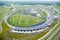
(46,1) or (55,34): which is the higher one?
(46,1)

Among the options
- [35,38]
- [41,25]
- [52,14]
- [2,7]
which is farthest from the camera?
[2,7]

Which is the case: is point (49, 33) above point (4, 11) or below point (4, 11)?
below

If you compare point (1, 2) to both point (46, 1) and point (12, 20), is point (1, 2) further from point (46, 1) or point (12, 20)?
point (46, 1)

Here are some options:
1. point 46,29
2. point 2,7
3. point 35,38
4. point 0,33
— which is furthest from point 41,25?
point 2,7

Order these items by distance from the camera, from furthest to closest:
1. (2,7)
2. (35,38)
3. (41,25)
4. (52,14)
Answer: (2,7) < (52,14) < (41,25) < (35,38)

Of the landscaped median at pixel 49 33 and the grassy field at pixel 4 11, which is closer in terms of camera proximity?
the landscaped median at pixel 49 33

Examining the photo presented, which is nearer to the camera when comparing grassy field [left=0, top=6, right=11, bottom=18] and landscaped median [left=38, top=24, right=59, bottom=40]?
landscaped median [left=38, top=24, right=59, bottom=40]

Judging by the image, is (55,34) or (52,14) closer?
(55,34)

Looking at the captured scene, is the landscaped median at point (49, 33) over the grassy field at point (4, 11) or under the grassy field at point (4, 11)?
under

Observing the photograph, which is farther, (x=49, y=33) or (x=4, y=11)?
(x=4, y=11)

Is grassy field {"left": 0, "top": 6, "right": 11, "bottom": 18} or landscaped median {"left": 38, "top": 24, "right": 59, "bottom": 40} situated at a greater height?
grassy field {"left": 0, "top": 6, "right": 11, "bottom": 18}
